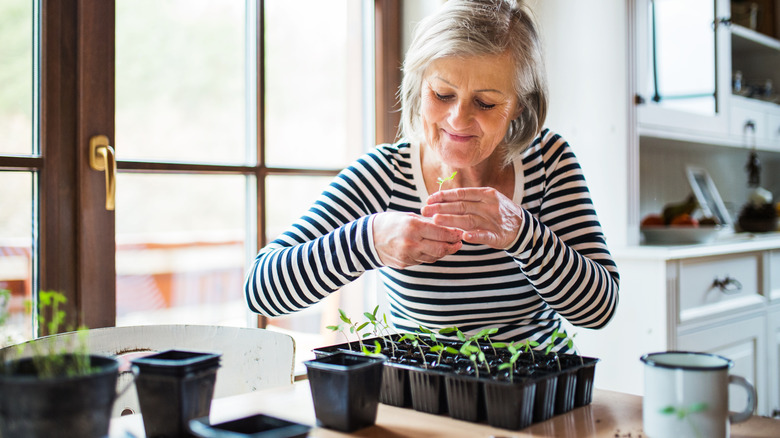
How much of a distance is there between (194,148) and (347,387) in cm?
120

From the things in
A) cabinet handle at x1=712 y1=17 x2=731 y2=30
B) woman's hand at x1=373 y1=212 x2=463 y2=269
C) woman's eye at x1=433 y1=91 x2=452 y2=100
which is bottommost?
woman's hand at x1=373 y1=212 x2=463 y2=269

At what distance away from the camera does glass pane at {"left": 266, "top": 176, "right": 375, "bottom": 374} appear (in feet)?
6.55

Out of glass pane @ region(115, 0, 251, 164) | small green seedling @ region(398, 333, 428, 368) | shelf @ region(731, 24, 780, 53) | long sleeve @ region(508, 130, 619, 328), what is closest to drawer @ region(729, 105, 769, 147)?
shelf @ region(731, 24, 780, 53)

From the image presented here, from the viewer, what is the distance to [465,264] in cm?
140

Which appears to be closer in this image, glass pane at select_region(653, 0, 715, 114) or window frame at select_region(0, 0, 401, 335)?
window frame at select_region(0, 0, 401, 335)

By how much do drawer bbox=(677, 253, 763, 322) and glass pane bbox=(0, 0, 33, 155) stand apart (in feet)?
6.21

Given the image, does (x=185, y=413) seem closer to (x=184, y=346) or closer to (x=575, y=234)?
(x=184, y=346)

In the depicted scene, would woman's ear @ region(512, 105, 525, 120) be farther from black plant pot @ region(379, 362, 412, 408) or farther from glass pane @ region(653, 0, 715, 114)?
glass pane @ region(653, 0, 715, 114)

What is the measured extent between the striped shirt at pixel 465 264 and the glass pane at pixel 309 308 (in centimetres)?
59

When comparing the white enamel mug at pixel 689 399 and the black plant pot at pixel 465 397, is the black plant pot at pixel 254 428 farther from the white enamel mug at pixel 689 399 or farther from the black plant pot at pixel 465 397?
the white enamel mug at pixel 689 399

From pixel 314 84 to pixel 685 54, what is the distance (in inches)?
58.9

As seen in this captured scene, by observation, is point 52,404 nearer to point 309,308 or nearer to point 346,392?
point 346,392

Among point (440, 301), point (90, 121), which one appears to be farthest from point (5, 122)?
point (440, 301)

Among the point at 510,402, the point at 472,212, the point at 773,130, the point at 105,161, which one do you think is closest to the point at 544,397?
the point at 510,402
